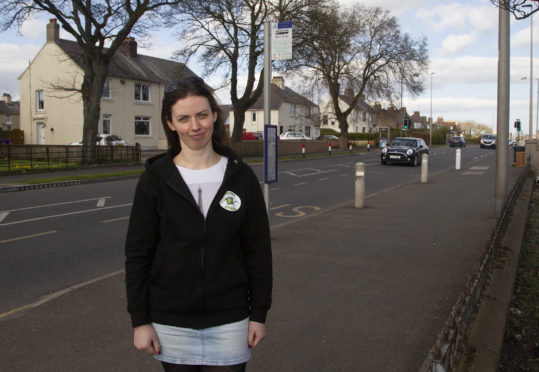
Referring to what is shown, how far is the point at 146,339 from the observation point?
2.08 m

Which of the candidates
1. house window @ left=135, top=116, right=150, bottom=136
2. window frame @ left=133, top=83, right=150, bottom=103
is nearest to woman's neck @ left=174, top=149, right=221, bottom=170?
house window @ left=135, top=116, right=150, bottom=136

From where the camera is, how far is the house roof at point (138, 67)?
3875cm

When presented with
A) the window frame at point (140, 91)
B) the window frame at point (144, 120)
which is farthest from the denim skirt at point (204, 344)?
the window frame at point (140, 91)

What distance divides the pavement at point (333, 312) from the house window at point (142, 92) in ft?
118

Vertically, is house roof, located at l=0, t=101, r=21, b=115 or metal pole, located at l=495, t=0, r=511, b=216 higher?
house roof, located at l=0, t=101, r=21, b=115

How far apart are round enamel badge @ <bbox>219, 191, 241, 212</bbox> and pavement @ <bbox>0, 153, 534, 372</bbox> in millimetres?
1894

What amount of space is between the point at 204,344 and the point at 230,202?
625mm

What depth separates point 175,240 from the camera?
2078 millimetres

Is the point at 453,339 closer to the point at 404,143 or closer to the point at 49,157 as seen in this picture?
the point at 49,157

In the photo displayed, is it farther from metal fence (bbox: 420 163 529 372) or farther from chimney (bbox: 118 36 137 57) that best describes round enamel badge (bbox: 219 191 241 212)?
chimney (bbox: 118 36 137 57)

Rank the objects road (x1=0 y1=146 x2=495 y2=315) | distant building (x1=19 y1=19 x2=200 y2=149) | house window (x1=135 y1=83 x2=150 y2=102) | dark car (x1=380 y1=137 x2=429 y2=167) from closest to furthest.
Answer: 1. road (x1=0 y1=146 x2=495 y2=315)
2. dark car (x1=380 y1=137 x2=429 y2=167)
3. distant building (x1=19 y1=19 x2=200 y2=149)
4. house window (x1=135 y1=83 x2=150 y2=102)

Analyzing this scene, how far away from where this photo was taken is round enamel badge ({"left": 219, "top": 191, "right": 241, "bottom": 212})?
2.10 metres

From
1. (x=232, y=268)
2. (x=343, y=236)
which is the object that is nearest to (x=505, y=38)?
(x=343, y=236)

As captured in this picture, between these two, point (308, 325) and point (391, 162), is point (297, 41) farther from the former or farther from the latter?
point (308, 325)
